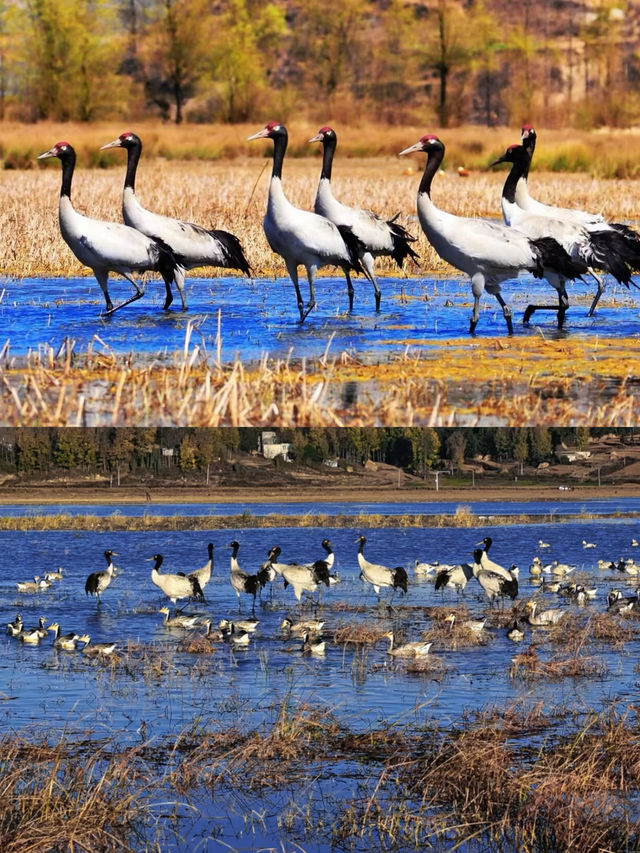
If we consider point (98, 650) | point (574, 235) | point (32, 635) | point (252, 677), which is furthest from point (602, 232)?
point (32, 635)

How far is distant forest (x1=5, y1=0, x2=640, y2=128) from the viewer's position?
204 ft

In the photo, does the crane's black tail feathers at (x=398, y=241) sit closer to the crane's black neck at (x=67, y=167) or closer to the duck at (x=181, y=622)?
the crane's black neck at (x=67, y=167)

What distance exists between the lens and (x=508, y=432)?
61.9m

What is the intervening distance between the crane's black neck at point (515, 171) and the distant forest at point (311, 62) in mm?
43712

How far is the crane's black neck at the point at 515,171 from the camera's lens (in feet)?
48.2

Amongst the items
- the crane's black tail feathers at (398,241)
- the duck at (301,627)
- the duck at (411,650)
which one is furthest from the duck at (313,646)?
the crane's black tail feathers at (398,241)

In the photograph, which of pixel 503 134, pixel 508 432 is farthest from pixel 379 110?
pixel 503 134

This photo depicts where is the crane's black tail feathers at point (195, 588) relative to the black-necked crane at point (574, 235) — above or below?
below

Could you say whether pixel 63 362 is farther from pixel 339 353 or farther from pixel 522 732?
pixel 522 732

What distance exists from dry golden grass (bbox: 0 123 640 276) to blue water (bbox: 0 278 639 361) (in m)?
1.41

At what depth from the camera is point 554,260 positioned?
13.1 metres

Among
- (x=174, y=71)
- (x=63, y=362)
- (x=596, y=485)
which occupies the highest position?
(x=174, y=71)

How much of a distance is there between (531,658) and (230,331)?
375 cm

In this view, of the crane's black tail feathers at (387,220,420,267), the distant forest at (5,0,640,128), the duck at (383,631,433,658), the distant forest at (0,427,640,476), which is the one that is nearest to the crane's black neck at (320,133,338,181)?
the crane's black tail feathers at (387,220,420,267)
